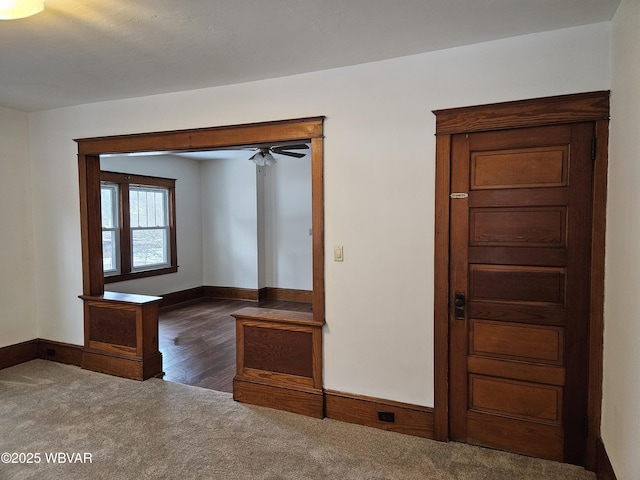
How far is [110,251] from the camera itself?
596 cm

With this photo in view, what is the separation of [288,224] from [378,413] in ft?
15.8

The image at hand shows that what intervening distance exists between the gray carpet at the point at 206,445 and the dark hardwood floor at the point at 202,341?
393 millimetres

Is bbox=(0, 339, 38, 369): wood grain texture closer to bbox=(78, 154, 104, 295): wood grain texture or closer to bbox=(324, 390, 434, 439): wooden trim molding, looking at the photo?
bbox=(78, 154, 104, 295): wood grain texture

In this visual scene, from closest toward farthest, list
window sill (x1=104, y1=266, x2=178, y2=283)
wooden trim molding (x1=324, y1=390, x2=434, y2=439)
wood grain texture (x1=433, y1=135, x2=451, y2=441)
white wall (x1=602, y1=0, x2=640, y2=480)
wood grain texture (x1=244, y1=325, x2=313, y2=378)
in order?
1. white wall (x1=602, y1=0, x2=640, y2=480)
2. wood grain texture (x1=433, y1=135, x2=451, y2=441)
3. wooden trim molding (x1=324, y1=390, x2=434, y2=439)
4. wood grain texture (x1=244, y1=325, x2=313, y2=378)
5. window sill (x1=104, y1=266, x2=178, y2=283)

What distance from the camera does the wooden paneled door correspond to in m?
→ 2.34

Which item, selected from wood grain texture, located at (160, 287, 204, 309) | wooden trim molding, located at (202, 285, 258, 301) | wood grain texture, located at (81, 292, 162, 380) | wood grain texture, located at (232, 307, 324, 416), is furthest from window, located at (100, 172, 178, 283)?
wood grain texture, located at (232, 307, 324, 416)

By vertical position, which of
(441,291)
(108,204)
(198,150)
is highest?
(198,150)

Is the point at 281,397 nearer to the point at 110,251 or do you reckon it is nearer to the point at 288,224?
the point at 110,251

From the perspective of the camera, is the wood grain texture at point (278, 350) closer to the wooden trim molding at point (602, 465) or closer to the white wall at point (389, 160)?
the white wall at point (389, 160)

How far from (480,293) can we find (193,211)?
5989 millimetres

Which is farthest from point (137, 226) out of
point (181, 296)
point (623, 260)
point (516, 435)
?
point (623, 260)

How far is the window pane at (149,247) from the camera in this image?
6.37 meters

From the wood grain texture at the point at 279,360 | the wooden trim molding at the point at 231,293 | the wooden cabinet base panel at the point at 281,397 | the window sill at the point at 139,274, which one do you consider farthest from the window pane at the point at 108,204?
the wooden cabinet base panel at the point at 281,397

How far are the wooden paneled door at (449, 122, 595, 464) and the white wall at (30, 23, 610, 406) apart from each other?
0.21 m
